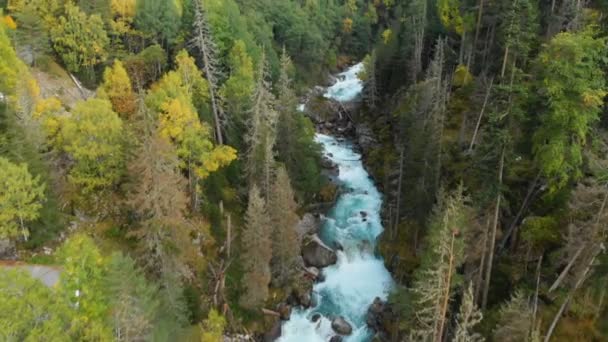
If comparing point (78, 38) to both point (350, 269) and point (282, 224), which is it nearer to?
point (282, 224)

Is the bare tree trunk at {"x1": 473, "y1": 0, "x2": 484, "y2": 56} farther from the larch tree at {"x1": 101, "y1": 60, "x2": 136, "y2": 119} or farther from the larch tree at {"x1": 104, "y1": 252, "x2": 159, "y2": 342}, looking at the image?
the larch tree at {"x1": 104, "y1": 252, "x2": 159, "y2": 342}

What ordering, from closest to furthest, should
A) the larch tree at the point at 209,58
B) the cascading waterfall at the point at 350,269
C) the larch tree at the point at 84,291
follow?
1. the larch tree at the point at 84,291
2. the cascading waterfall at the point at 350,269
3. the larch tree at the point at 209,58

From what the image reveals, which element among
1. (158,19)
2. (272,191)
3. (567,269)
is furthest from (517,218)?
(158,19)

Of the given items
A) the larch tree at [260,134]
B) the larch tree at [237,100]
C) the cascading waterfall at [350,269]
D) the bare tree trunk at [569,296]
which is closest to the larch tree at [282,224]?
the larch tree at [260,134]

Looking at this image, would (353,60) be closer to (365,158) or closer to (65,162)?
(365,158)

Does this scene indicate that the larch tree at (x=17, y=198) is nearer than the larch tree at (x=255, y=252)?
Yes

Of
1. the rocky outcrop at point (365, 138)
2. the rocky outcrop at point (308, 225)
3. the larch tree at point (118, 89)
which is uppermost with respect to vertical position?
the larch tree at point (118, 89)

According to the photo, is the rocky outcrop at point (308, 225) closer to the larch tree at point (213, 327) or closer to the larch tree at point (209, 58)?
the larch tree at point (209, 58)

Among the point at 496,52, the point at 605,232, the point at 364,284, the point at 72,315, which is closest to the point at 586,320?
the point at 605,232
